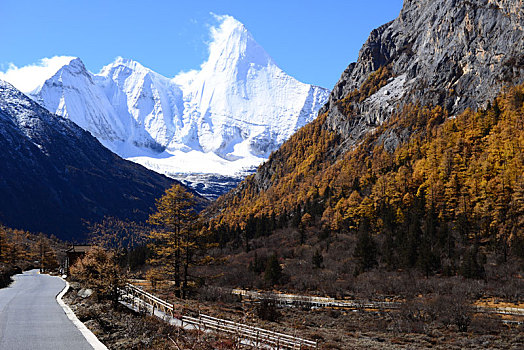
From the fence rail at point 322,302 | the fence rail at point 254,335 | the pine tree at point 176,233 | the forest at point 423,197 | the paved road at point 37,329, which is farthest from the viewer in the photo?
the forest at point 423,197

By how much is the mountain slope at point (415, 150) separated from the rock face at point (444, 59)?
385 millimetres

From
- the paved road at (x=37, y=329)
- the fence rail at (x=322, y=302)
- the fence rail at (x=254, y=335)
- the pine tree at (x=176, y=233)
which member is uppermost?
the pine tree at (x=176, y=233)

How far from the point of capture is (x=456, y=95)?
119 metres

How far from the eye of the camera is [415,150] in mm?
107188

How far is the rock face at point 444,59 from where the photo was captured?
110 metres

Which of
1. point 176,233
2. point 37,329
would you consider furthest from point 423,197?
point 37,329

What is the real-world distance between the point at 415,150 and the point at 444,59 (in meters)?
41.2

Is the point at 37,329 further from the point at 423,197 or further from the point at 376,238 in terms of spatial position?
the point at 423,197

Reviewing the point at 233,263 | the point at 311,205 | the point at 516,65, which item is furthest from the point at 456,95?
the point at 233,263

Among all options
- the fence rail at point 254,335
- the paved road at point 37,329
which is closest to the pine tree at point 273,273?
the fence rail at point 254,335

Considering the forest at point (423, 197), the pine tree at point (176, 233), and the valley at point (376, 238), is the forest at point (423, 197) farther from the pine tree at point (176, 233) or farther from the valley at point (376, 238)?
the pine tree at point (176, 233)

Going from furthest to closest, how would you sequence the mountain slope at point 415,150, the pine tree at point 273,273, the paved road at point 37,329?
the mountain slope at point 415,150
the pine tree at point 273,273
the paved road at point 37,329

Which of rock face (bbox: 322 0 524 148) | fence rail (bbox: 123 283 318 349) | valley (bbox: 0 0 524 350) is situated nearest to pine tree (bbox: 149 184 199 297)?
valley (bbox: 0 0 524 350)

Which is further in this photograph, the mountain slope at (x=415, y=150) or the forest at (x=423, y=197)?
the mountain slope at (x=415, y=150)
